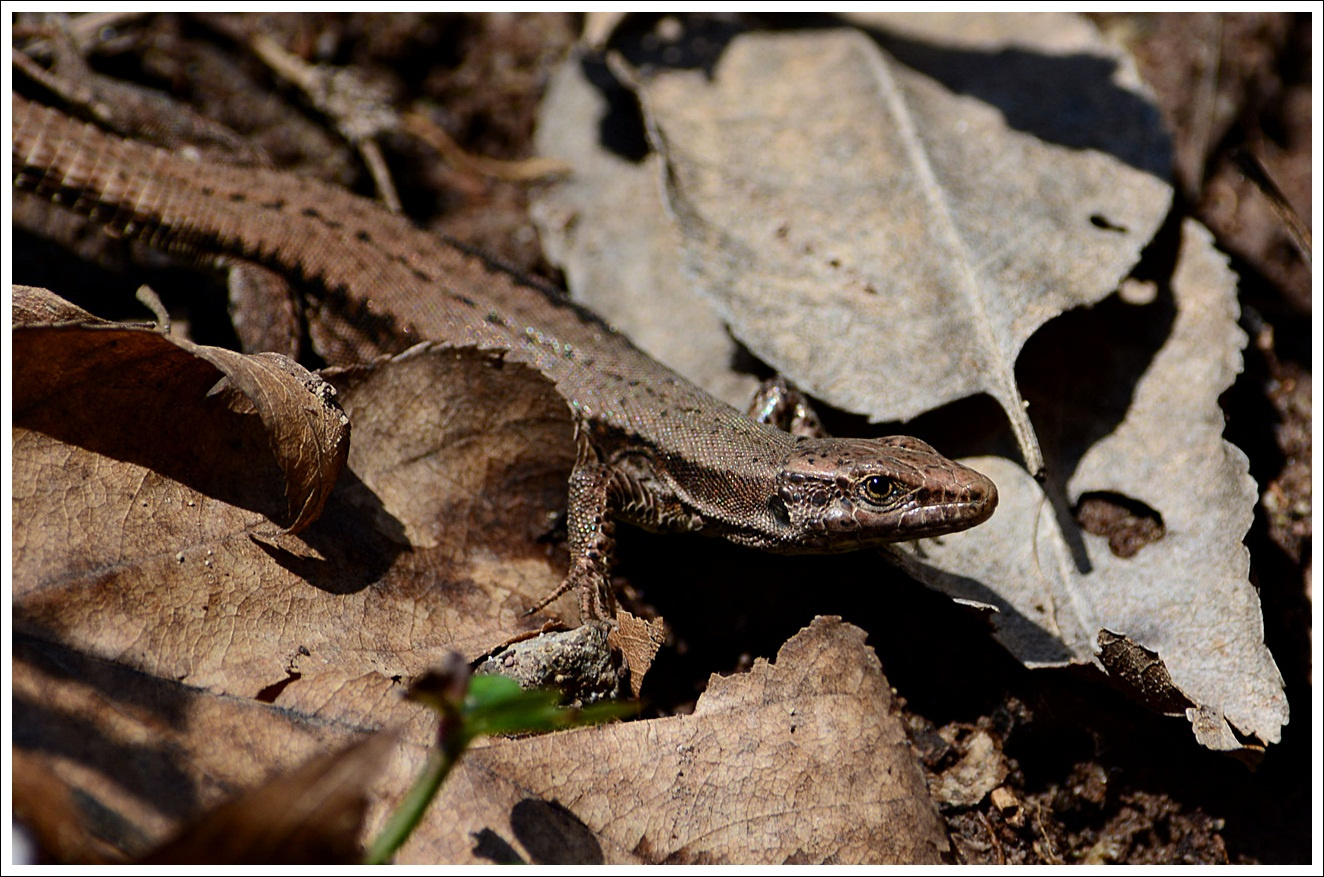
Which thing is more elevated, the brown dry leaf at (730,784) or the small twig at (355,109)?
the small twig at (355,109)

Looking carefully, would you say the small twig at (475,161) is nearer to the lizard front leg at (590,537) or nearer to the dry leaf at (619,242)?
the dry leaf at (619,242)

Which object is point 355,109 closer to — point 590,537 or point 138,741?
point 590,537

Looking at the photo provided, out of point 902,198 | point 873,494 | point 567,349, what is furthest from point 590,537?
point 902,198

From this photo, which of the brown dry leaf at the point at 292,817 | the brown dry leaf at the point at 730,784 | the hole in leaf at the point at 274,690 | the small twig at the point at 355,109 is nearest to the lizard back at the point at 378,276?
the small twig at the point at 355,109

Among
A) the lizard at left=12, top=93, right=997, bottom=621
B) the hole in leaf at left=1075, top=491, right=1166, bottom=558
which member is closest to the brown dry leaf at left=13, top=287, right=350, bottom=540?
the lizard at left=12, top=93, right=997, bottom=621

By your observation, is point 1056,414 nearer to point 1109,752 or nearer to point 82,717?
point 1109,752

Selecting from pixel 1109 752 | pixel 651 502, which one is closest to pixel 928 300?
pixel 651 502
